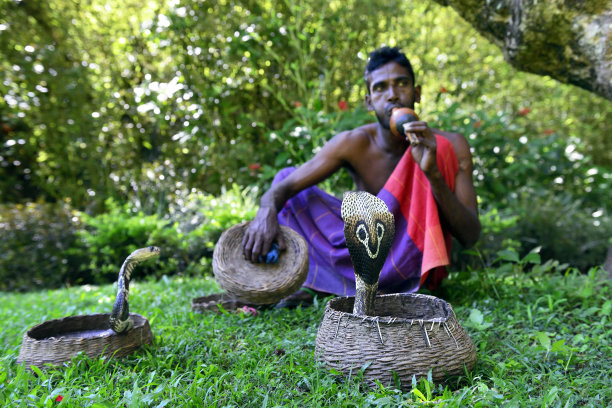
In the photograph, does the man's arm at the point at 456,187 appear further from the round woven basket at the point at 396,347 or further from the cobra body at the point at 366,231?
the round woven basket at the point at 396,347

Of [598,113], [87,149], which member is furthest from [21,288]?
[598,113]

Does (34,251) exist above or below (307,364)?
above

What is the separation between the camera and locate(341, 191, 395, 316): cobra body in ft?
6.66

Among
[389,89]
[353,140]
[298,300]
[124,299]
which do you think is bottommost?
[298,300]

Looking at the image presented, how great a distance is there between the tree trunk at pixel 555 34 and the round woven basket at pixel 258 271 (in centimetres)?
195

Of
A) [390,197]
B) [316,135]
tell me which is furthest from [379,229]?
[316,135]

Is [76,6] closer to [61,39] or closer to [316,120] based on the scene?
[61,39]

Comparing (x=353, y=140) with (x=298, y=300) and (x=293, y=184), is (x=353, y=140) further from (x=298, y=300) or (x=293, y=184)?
(x=298, y=300)

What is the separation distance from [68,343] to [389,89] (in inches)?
89.1

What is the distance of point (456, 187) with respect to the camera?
3262 mm

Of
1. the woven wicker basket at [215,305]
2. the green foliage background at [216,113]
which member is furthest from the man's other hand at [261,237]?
the green foliage background at [216,113]

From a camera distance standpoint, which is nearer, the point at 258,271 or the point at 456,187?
the point at 258,271

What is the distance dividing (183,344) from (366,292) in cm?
96

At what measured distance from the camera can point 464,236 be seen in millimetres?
3197
